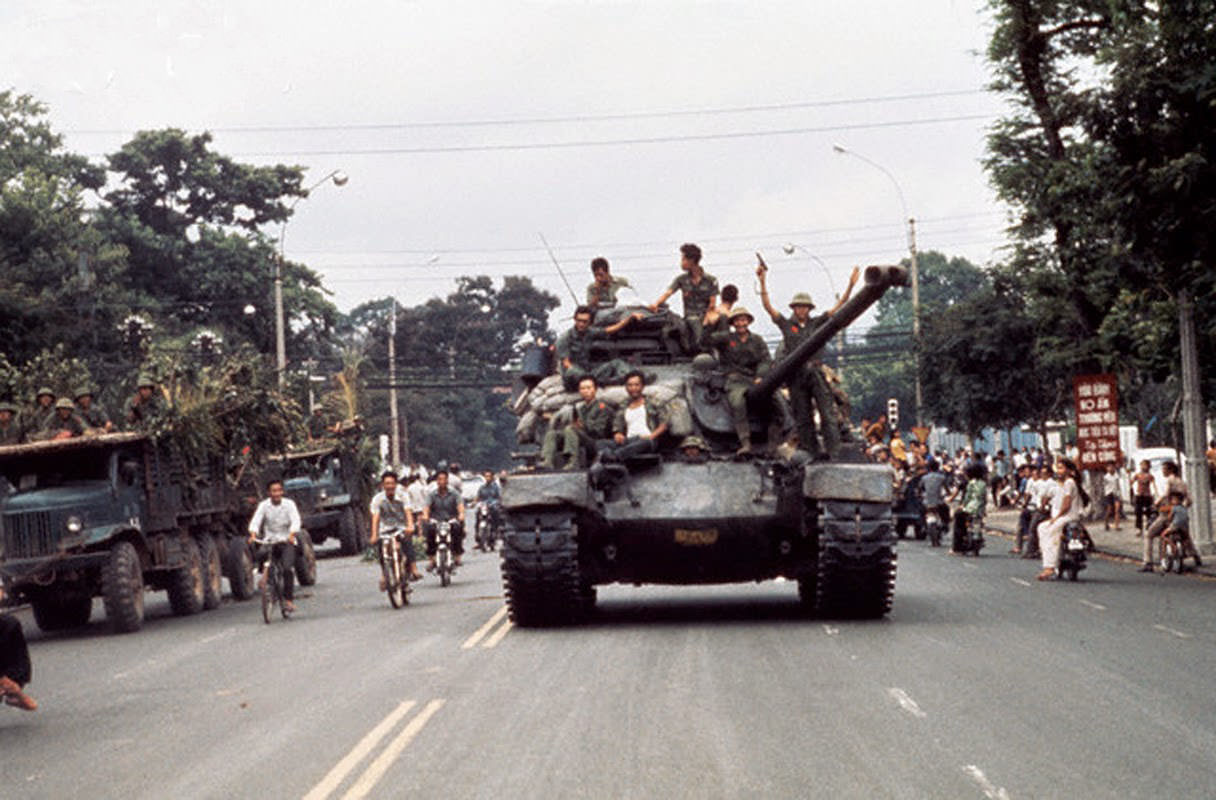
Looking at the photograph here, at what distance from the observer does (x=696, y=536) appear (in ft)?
63.4

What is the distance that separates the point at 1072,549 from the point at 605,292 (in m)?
8.67

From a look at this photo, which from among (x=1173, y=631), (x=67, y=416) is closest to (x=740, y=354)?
(x=1173, y=631)

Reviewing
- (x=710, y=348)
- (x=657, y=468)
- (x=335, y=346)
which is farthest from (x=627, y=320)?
(x=335, y=346)

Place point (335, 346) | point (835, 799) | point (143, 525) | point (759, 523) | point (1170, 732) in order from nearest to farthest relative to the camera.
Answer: point (835, 799), point (1170, 732), point (759, 523), point (143, 525), point (335, 346)

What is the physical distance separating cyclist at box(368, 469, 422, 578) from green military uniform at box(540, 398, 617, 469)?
5.11 m

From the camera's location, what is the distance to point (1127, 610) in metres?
21.3

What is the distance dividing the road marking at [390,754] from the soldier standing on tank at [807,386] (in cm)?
762

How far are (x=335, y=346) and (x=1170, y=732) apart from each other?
72279mm

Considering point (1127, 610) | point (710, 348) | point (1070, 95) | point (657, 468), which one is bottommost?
point (1127, 610)

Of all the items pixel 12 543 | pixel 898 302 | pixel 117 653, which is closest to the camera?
pixel 117 653

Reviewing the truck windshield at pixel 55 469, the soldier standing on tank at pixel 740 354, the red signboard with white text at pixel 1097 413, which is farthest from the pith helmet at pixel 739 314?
the red signboard with white text at pixel 1097 413

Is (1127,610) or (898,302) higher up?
(898,302)

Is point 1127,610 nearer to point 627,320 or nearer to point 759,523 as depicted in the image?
point 759,523

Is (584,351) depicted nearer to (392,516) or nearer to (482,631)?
(482,631)
